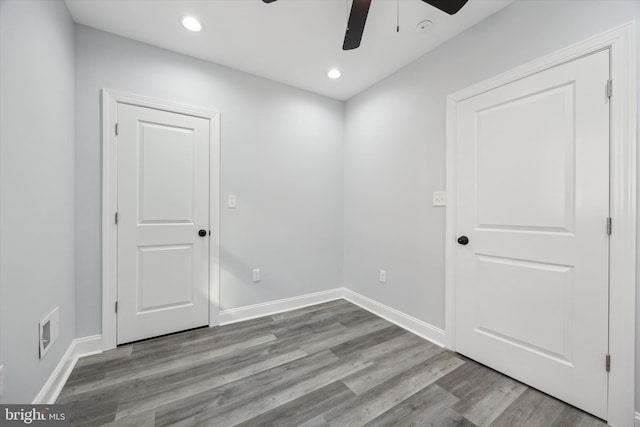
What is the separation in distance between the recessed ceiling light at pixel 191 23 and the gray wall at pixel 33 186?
0.75 metres

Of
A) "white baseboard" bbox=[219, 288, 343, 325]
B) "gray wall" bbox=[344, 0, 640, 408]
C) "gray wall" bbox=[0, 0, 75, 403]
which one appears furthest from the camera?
"white baseboard" bbox=[219, 288, 343, 325]

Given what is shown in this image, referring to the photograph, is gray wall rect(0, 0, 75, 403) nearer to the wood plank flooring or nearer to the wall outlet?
the wall outlet

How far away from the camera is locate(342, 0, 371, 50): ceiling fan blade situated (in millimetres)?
1391

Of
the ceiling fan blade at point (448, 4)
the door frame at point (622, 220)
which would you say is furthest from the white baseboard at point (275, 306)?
the ceiling fan blade at point (448, 4)

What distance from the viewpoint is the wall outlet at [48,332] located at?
1399mm

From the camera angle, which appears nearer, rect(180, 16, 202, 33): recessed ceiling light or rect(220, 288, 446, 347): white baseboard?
rect(180, 16, 202, 33): recessed ceiling light

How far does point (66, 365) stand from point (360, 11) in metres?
3.02

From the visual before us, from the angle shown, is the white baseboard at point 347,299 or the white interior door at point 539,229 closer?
the white interior door at point 539,229

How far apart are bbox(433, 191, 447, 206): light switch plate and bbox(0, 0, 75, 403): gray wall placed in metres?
2.67

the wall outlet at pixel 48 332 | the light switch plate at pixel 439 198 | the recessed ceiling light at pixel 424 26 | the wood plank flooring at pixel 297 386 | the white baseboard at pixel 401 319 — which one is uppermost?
the recessed ceiling light at pixel 424 26

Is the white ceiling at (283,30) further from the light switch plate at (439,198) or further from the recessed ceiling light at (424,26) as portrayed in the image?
the light switch plate at (439,198)

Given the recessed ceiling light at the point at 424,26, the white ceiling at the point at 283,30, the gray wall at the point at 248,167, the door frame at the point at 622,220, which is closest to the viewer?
the door frame at the point at 622,220

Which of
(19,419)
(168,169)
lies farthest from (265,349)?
(168,169)

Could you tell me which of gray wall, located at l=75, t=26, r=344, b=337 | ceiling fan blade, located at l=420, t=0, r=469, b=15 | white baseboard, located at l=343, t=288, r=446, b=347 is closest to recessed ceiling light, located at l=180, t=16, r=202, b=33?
gray wall, located at l=75, t=26, r=344, b=337
